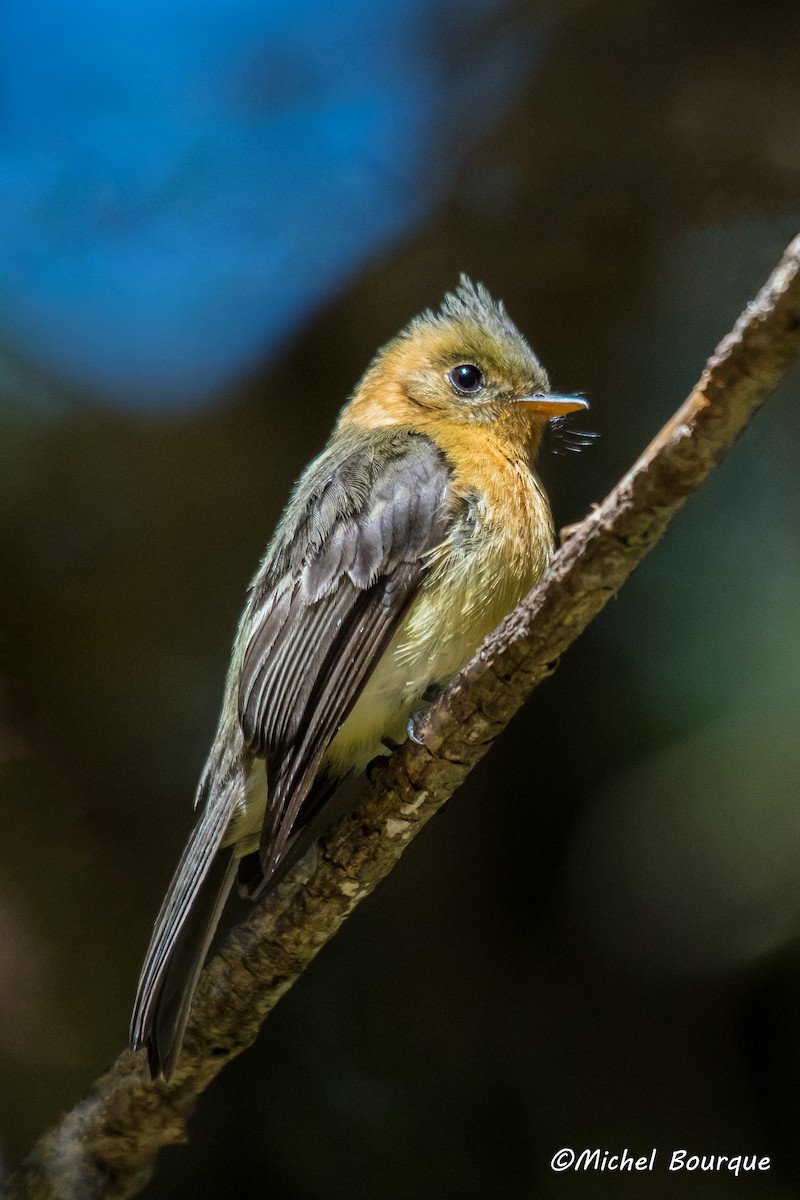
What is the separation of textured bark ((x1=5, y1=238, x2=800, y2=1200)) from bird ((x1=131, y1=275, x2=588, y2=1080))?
10cm

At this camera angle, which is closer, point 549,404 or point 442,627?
point 442,627

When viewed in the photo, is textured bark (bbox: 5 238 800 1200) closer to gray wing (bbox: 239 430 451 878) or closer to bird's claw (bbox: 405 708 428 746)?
bird's claw (bbox: 405 708 428 746)

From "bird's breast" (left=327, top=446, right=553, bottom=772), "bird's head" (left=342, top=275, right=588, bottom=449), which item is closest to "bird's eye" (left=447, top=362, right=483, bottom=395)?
"bird's head" (left=342, top=275, right=588, bottom=449)

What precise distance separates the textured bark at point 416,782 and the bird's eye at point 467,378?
1.04 m

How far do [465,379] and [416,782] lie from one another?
1.12 m

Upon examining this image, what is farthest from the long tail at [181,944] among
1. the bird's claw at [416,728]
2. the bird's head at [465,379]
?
the bird's head at [465,379]

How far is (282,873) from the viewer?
2.26 m

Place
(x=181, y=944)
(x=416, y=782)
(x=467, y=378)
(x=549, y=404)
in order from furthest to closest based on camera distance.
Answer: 1. (x=467, y=378)
2. (x=549, y=404)
3. (x=181, y=944)
4. (x=416, y=782)

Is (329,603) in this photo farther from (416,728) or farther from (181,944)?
(181,944)

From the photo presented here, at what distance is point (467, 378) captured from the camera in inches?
100.0

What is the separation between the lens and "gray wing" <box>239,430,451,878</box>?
197 centimetres

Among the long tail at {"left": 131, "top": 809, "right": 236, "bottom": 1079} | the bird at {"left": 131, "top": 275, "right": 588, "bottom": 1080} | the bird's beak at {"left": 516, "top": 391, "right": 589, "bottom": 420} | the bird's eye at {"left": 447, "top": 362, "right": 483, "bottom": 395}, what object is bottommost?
the long tail at {"left": 131, "top": 809, "right": 236, "bottom": 1079}

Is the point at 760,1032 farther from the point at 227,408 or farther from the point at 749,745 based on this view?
the point at 227,408

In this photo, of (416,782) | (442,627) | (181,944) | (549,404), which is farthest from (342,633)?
(549,404)
